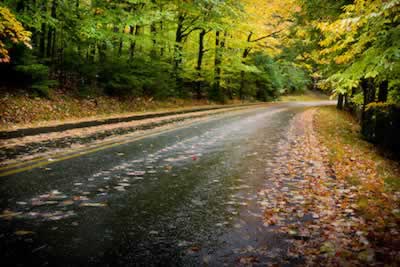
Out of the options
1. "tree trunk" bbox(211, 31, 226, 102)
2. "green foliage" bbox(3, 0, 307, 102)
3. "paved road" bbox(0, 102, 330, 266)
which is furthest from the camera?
"tree trunk" bbox(211, 31, 226, 102)

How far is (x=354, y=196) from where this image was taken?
5770 millimetres

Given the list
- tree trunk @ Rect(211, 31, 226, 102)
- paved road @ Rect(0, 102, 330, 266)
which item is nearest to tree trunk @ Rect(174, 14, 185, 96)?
tree trunk @ Rect(211, 31, 226, 102)

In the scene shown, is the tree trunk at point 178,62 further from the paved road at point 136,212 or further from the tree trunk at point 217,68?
the paved road at point 136,212

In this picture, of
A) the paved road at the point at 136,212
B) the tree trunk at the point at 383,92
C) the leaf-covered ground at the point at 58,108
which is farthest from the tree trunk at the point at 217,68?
the paved road at the point at 136,212

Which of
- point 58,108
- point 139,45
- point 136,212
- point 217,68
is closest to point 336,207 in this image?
point 136,212

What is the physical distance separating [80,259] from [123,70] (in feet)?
60.0

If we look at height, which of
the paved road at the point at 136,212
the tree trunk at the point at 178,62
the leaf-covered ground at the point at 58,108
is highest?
the tree trunk at the point at 178,62

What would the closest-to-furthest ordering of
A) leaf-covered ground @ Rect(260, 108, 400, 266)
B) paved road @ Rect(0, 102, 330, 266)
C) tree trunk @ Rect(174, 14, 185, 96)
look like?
paved road @ Rect(0, 102, 330, 266), leaf-covered ground @ Rect(260, 108, 400, 266), tree trunk @ Rect(174, 14, 185, 96)

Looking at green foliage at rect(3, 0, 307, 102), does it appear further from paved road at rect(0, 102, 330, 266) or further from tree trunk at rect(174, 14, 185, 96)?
paved road at rect(0, 102, 330, 266)

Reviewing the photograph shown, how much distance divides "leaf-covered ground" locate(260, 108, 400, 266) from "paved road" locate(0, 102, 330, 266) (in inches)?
12.7

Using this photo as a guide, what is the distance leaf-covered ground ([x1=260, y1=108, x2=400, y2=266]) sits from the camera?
3684mm

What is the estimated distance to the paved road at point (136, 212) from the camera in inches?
135

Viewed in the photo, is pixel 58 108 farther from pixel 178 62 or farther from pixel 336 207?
pixel 178 62

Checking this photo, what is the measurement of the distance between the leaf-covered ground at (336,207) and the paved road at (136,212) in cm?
32
